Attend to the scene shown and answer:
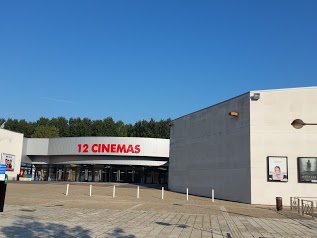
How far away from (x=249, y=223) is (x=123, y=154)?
43.2 meters

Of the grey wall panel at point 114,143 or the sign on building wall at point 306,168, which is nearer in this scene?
the sign on building wall at point 306,168

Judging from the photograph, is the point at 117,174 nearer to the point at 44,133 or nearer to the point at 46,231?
the point at 44,133

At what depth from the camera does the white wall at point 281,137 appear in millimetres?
23609

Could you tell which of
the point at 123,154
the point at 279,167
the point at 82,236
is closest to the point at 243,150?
the point at 279,167

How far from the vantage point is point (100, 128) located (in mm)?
91500

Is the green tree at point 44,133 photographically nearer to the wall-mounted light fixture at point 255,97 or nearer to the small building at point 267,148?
the small building at point 267,148

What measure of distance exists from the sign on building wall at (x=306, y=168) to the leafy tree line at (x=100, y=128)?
6427cm

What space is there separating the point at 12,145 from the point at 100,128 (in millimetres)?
38331

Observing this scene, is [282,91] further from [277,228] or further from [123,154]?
[123,154]

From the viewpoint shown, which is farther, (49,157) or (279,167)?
(49,157)

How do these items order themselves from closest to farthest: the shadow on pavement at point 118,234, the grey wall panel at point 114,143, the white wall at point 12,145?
the shadow on pavement at point 118,234
the white wall at point 12,145
the grey wall panel at point 114,143

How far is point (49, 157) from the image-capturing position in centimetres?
6172

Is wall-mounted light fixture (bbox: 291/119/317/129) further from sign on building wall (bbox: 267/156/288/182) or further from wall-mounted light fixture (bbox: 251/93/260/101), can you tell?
wall-mounted light fixture (bbox: 251/93/260/101)

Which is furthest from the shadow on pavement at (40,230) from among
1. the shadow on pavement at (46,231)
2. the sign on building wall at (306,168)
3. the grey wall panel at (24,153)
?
the grey wall panel at (24,153)
